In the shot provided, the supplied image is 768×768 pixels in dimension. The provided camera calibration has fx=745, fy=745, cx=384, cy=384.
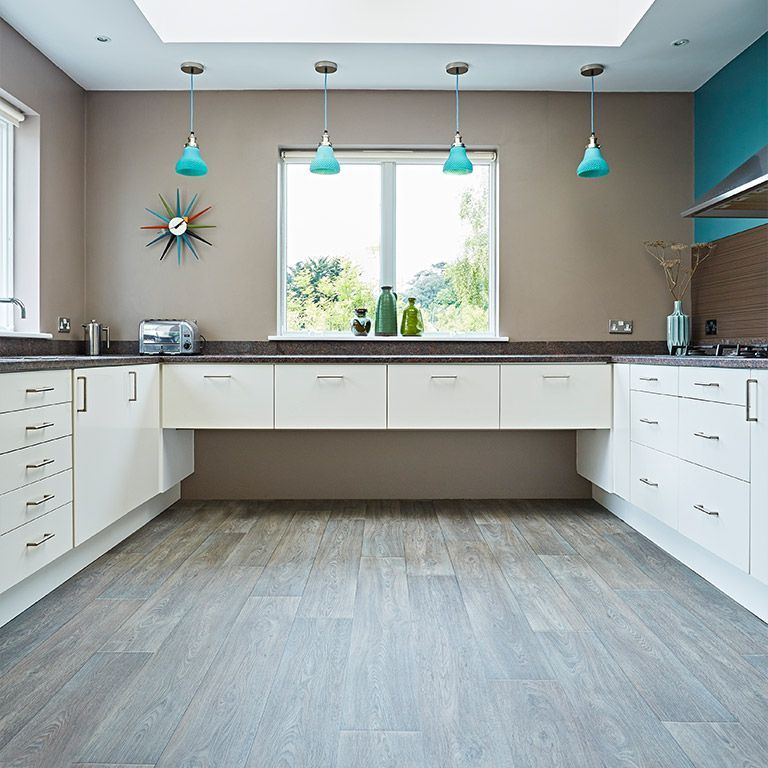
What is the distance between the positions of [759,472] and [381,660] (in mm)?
1287

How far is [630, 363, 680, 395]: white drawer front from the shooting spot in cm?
298

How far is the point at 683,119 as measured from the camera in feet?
13.8

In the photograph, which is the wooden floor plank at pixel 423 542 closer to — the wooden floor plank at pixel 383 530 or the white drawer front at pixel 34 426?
the wooden floor plank at pixel 383 530

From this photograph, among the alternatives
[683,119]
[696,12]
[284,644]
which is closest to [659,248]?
[683,119]

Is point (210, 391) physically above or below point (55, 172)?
below

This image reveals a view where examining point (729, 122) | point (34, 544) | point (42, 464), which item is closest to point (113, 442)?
point (42, 464)

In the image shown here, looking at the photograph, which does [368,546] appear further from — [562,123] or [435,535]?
[562,123]

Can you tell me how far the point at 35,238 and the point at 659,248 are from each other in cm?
332

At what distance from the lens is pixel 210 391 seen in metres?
3.71

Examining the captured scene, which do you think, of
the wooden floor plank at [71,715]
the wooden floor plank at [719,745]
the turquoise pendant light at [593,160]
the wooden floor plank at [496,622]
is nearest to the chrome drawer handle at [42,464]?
the wooden floor plank at [71,715]

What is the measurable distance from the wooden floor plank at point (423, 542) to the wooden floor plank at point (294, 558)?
400 mm

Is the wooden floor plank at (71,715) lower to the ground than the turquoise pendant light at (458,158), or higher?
lower

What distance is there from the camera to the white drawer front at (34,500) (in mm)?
2199

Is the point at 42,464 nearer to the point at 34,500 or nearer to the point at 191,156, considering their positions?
the point at 34,500
